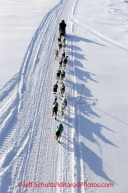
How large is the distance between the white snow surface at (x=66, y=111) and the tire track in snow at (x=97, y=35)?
0.11 m

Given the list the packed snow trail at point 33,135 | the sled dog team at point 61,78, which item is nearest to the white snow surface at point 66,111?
the packed snow trail at point 33,135

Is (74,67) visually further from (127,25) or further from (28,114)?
(127,25)

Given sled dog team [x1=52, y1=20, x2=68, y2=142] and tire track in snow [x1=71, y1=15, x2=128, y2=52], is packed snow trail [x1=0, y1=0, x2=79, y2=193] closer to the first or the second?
sled dog team [x1=52, y1=20, x2=68, y2=142]

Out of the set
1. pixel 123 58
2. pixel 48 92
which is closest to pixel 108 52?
pixel 123 58

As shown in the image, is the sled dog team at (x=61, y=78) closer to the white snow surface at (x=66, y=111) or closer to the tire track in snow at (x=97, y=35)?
the white snow surface at (x=66, y=111)

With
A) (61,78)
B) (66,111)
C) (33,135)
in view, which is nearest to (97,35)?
(61,78)

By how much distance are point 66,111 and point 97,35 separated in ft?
47.1

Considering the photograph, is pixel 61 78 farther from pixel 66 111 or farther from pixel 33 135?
pixel 33 135

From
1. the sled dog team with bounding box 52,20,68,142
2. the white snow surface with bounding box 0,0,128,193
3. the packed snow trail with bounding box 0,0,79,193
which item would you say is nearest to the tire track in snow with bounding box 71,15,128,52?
the white snow surface with bounding box 0,0,128,193

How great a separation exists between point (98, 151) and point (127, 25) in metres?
22.1

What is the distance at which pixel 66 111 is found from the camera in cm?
1307

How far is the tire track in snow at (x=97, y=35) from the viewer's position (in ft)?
73.5

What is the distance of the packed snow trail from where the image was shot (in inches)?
375

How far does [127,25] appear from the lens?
1131 inches
